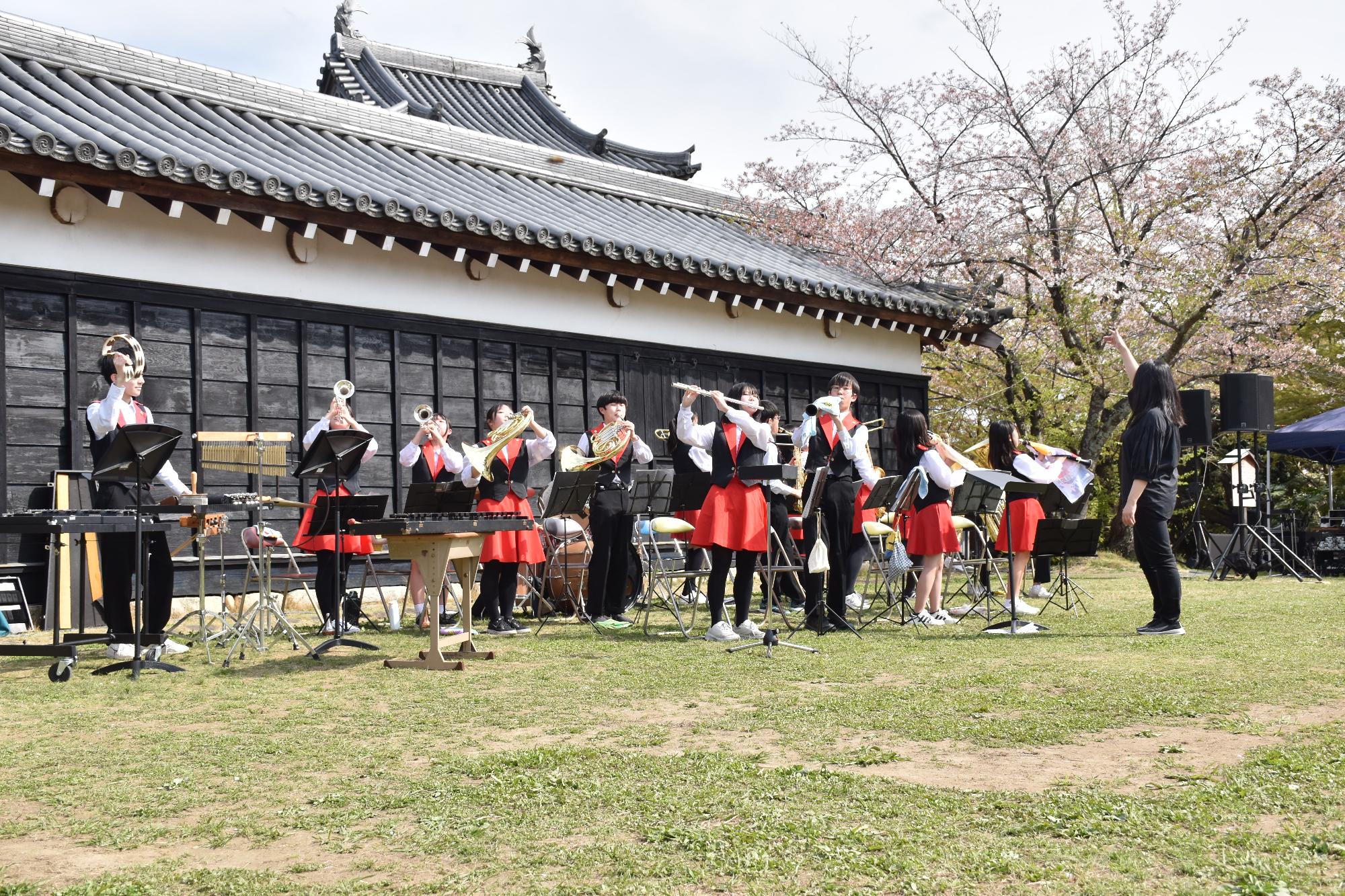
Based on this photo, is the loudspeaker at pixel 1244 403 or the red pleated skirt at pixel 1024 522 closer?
the red pleated skirt at pixel 1024 522

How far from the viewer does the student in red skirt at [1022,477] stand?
33.5 ft

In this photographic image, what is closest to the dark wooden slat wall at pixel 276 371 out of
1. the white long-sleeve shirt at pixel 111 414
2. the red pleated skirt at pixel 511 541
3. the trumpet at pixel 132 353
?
the white long-sleeve shirt at pixel 111 414

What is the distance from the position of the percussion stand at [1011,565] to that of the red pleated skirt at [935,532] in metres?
0.36

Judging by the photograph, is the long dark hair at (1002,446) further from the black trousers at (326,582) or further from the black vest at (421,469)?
the black trousers at (326,582)

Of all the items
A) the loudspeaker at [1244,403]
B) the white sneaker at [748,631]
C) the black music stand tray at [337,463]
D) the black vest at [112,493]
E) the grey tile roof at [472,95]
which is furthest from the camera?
the grey tile roof at [472,95]

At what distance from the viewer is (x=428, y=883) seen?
3.13m

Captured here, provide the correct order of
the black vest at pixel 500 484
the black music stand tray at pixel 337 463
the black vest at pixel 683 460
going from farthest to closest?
the black vest at pixel 683 460
the black vest at pixel 500 484
the black music stand tray at pixel 337 463

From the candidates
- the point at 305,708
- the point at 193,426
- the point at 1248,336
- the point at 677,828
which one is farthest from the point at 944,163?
the point at 677,828

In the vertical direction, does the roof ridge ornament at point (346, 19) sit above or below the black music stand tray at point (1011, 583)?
above

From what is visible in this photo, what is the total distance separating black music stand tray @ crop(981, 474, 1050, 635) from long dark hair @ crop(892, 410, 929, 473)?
70cm

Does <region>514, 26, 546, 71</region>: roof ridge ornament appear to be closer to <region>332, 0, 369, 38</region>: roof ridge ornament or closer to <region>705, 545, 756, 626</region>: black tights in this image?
<region>332, 0, 369, 38</region>: roof ridge ornament

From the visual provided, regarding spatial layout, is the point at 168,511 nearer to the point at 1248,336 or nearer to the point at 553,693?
the point at 553,693

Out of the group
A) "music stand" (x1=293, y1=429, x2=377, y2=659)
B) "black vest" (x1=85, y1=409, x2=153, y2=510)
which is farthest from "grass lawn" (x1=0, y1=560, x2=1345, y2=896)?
"black vest" (x1=85, y1=409, x2=153, y2=510)

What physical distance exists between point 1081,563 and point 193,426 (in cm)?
1196
